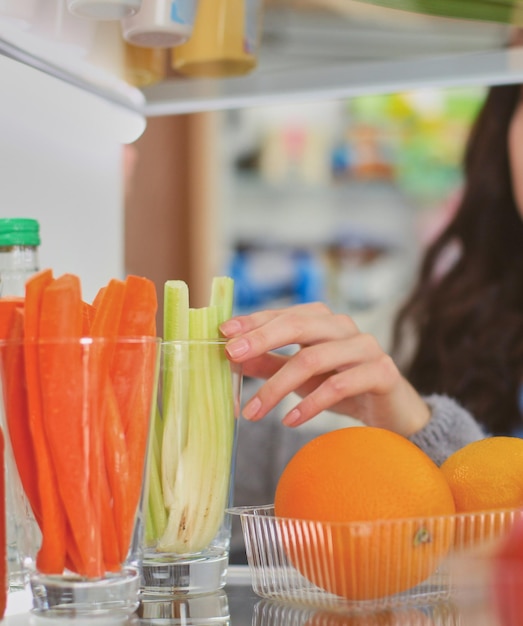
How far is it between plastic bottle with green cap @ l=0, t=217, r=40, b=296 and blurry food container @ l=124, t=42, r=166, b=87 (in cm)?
22

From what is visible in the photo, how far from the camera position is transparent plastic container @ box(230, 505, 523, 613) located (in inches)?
15.4

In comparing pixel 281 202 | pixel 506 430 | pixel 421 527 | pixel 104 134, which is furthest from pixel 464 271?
pixel 281 202

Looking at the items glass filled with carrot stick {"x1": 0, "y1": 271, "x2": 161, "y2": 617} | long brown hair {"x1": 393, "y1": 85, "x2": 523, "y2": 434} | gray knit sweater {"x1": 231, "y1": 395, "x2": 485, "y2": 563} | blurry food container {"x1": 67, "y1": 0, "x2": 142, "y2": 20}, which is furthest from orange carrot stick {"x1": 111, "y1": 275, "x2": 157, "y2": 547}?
long brown hair {"x1": 393, "y1": 85, "x2": 523, "y2": 434}

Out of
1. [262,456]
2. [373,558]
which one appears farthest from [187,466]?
[262,456]

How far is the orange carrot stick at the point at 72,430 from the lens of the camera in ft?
1.25

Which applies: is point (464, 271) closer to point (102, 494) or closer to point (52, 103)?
point (52, 103)

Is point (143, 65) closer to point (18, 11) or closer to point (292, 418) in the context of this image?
point (18, 11)

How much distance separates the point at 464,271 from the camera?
60.2 inches

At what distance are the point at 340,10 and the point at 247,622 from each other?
44 centimetres

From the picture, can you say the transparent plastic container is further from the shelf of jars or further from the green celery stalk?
the shelf of jars

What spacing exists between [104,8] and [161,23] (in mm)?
45

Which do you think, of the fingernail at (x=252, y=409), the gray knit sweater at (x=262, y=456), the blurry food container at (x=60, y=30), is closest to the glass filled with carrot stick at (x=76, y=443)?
the fingernail at (x=252, y=409)

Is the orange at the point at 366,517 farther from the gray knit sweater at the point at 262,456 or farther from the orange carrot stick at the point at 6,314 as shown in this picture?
the gray knit sweater at the point at 262,456

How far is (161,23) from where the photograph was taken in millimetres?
551
